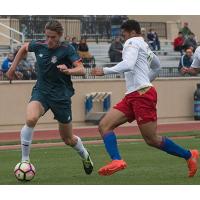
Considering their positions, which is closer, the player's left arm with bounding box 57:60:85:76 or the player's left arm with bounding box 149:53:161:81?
the player's left arm with bounding box 57:60:85:76

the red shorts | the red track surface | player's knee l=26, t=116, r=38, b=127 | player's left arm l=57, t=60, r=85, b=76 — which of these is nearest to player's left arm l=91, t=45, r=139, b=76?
the red shorts

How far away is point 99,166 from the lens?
12625mm

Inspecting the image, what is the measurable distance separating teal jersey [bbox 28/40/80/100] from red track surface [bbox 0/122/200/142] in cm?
1080

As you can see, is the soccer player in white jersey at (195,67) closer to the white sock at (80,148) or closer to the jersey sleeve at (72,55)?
the jersey sleeve at (72,55)

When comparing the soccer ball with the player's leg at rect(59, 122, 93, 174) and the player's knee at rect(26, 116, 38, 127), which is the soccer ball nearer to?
the player's knee at rect(26, 116, 38, 127)

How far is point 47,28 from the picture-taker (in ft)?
34.6

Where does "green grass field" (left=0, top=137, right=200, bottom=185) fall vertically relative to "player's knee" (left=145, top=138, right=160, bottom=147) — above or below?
below

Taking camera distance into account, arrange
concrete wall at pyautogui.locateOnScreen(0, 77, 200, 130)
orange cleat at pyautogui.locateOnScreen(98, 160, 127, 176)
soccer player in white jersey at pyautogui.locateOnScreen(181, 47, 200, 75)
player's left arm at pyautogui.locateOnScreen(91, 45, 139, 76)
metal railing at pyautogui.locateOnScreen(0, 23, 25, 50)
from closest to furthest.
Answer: player's left arm at pyautogui.locateOnScreen(91, 45, 139, 76), orange cleat at pyautogui.locateOnScreen(98, 160, 127, 176), soccer player in white jersey at pyautogui.locateOnScreen(181, 47, 200, 75), concrete wall at pyautogui.locateOnScreen(0, 77, 200, 130), metal railing at pyautogui.locateOnScreen(0, 23, 25, 50)

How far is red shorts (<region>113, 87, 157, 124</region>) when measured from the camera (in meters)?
10.2

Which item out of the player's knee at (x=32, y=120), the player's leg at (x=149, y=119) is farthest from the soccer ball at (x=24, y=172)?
the player's leg at (x=149, y=119)

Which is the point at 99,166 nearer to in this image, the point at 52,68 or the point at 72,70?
the point at 52,68

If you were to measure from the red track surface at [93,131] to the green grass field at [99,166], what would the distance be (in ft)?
15.2

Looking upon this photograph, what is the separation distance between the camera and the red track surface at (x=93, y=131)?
22255 millimetres

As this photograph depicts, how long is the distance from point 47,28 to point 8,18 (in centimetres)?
2424
